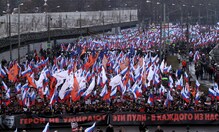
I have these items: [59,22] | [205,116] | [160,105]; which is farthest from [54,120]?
[59,22]

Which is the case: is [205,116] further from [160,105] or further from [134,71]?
[134,71]

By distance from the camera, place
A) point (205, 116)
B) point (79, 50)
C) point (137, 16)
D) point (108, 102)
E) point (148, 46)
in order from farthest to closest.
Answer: point (137, 16)
point (148, 46)
point (79, 50)
point (108, 102)
point (205, 116)

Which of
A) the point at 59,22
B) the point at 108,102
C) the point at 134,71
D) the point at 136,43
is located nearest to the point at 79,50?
the point at 136,43

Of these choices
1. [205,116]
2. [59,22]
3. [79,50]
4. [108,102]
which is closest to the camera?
[205,116]

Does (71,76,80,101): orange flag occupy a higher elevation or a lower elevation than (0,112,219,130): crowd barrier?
higher

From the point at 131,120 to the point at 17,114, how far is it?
5.29 metres

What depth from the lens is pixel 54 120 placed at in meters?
26.8

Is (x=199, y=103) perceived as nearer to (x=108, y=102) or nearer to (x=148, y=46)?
(x=108, y=102)

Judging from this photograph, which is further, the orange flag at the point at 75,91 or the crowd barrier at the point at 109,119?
the orange flag at the point at 75,91

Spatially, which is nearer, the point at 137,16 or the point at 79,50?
the point at 79,50

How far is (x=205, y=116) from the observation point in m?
26.5

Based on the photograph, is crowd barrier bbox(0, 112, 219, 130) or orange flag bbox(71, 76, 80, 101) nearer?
crowd barrier bbox(0, 112, 219, 130)

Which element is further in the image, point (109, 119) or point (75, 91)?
point (75, 91)

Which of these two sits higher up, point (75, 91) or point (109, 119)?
point (75, 91)
